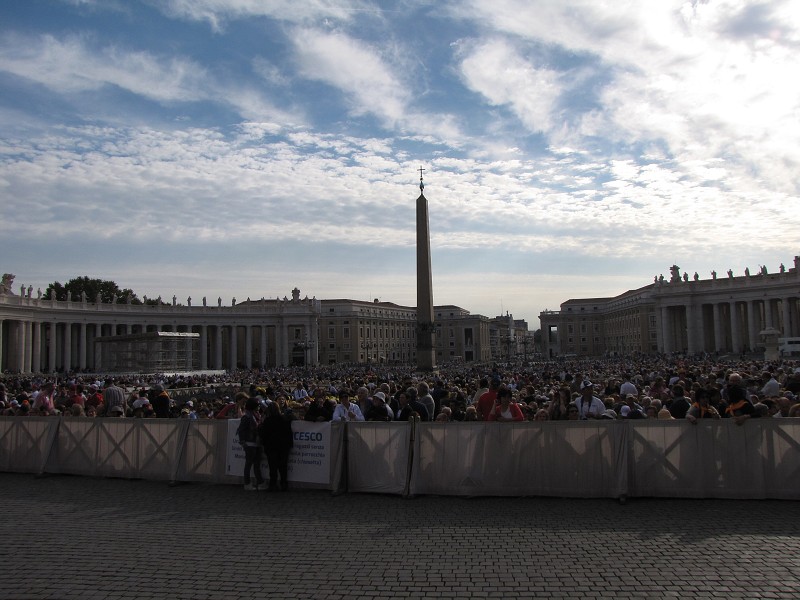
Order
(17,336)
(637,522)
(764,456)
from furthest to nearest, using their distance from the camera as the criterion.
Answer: (17,336)
(764,456)
(637,522)

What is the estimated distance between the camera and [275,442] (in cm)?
986

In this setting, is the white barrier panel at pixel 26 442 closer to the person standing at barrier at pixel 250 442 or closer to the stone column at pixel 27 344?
the person standing at barrier at pixel 250 442

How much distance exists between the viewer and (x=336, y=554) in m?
6.61

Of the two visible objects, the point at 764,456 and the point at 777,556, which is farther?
the point at 764,456

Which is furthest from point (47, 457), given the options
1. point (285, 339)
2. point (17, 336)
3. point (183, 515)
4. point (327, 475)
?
point (285, 339)

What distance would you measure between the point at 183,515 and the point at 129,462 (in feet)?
10.2

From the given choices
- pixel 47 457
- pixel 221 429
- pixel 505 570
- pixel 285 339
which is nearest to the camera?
pixel 505 570

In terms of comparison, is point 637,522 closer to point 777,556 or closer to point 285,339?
point 777,556

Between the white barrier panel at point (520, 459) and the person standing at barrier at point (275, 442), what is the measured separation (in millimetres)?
2068

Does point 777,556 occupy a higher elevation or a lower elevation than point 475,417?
lower

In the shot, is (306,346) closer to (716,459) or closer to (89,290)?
(89,290)

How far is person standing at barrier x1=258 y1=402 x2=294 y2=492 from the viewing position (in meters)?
9.84

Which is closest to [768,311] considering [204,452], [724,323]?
[724,323]

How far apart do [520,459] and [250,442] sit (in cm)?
397
